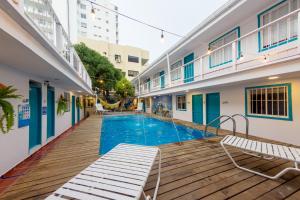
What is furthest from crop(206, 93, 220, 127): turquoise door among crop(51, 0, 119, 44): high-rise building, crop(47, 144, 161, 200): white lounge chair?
crop(51, 0, 119, 44): high-rise building

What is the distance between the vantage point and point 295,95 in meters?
4.90

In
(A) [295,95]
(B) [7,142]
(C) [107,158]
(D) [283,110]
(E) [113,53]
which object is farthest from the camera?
(E) [113,53]

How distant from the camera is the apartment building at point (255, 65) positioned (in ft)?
15.7

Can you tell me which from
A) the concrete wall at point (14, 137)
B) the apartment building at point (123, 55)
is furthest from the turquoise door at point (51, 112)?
the apartment building at point (123, 55)

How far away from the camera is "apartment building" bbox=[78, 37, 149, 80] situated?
27422mm

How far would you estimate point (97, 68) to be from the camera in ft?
61.6

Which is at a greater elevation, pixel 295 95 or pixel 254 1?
pixel 254 1

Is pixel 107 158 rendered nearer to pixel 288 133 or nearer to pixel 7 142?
pixel 7 142

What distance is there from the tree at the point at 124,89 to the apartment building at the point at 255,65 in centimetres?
1226

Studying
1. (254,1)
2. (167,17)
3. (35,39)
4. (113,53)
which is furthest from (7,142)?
(113,53)

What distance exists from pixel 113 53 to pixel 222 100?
2551cm

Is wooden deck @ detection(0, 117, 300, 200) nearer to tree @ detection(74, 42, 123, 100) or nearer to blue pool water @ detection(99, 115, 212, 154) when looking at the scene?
blue pool water @ detection(99, 115, 212, 154)

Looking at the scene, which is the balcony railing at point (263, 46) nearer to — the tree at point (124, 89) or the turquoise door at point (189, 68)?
the turquoise door at point (189, 68)

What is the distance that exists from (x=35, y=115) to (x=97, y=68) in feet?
49.0
